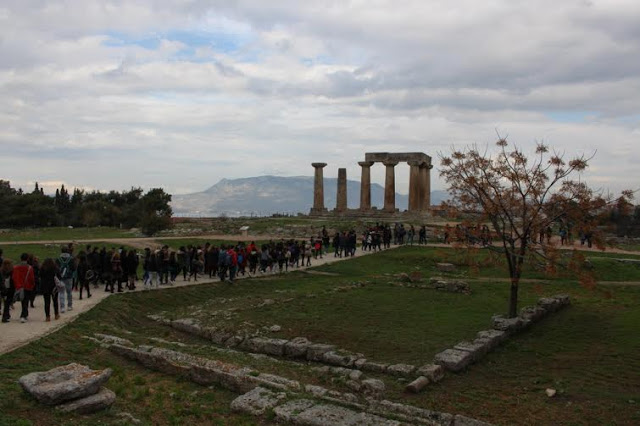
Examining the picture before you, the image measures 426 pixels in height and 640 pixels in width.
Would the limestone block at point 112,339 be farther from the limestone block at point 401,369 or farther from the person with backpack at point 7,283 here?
the limestone block at point 401,369

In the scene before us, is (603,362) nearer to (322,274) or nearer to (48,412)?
(48,412)

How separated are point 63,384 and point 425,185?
5981 cm

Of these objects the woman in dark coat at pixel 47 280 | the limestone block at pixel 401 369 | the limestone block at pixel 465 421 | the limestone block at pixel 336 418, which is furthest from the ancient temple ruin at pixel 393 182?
the limestone block at pixel 336 418

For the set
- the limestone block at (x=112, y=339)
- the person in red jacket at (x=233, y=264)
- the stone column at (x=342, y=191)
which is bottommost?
the limestone block at (x=112, y=339)

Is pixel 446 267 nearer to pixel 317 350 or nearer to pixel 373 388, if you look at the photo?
pixel 317 350

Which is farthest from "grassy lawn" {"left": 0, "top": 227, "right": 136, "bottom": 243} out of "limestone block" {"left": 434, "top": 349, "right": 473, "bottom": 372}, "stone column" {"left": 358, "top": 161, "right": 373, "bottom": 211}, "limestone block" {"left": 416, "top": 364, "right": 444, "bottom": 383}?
"limestone block" {"left": 416, "top": 364, "right": 444, "bottom": 383}

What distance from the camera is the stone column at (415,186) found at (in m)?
63.7

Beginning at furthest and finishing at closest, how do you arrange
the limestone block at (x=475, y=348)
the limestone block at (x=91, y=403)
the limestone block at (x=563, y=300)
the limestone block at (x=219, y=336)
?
the limestone block at (x=563, y=300) < the limestone block at (x=219, y=336) < the limestone block at (x=475, y=348) < the limestone block at (x=91, y=403)

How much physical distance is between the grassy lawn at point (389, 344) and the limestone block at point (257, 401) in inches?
12.7

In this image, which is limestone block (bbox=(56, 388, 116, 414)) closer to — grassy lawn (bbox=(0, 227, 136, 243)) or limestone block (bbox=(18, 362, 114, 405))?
limestone block (bbox=(18, 362, 114, 405))

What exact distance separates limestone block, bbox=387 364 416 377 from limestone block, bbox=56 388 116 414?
6884 mm

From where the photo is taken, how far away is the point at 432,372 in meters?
13.4

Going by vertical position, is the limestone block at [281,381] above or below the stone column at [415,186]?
below

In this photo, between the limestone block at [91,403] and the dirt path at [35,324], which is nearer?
the limestone block at [91,403]
